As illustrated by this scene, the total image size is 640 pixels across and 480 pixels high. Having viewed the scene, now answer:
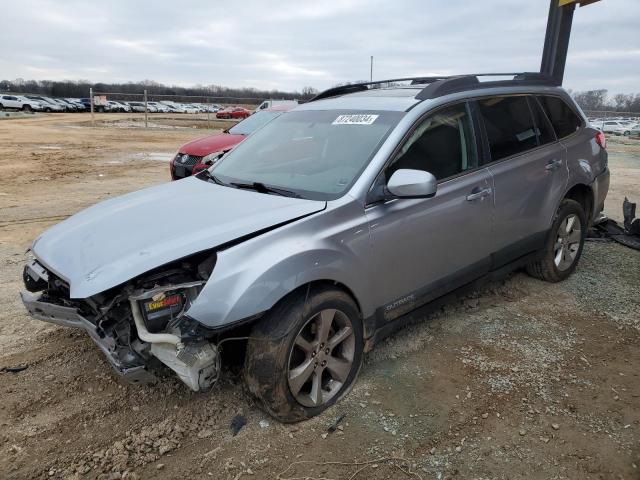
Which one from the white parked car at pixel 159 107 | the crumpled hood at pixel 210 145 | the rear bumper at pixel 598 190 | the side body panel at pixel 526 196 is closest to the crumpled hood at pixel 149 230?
the side body panel at pixel 526 196

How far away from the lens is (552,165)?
4430mm

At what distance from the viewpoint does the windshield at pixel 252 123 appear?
970cm

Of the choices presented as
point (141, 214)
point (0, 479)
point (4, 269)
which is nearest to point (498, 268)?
point (141, 214)

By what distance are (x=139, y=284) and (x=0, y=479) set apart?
1.16 meters

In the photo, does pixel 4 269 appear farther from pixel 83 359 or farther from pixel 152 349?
pixel 152 349

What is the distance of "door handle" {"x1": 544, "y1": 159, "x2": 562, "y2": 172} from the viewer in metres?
4.38

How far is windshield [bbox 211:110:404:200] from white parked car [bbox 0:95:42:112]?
5423 centimetres

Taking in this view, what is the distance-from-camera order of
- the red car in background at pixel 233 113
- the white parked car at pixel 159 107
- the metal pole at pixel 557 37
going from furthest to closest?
the white parked car at pixel 159 107, the red car in background at pixel 233 113, the metal pole at pixel 557 37

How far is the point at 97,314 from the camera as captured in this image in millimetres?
2701

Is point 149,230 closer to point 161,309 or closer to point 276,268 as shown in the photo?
point 161,309

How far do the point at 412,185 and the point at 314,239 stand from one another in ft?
2.23

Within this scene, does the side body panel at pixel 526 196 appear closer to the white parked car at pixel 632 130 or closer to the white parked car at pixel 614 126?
the white parked car at pixel 614 126

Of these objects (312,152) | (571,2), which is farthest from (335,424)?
(571,2)

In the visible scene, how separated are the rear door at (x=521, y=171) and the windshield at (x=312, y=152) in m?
1.05
